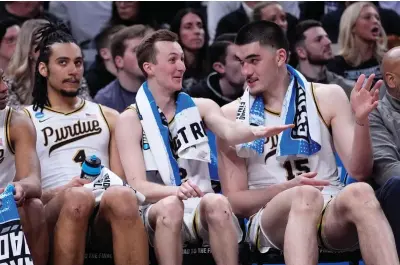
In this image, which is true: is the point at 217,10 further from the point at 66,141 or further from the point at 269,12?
the point at 66,141

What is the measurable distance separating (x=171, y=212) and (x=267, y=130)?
2.25 ft

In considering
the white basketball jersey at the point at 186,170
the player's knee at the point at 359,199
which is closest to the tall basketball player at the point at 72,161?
the white basketball jersey at the point at 186,170

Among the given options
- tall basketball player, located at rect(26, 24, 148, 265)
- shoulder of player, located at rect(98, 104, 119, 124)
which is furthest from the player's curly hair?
shoulder of player, located at rect(98, 104, 119, 124)

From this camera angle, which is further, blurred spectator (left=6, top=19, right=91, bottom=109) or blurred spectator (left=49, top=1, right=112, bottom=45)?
blurred spectator (left=49, top=1, right=112, bottom=45)

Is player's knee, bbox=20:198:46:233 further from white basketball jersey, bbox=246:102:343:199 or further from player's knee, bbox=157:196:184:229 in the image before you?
white basketball jersey, bbox=246:102:343:199

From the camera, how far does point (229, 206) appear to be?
197 inches

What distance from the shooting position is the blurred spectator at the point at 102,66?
786 cm

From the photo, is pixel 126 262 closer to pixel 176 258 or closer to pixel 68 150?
pixel 176 258

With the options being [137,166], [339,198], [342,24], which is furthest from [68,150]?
[342,24]

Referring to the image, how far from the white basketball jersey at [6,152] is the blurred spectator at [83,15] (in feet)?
10.6

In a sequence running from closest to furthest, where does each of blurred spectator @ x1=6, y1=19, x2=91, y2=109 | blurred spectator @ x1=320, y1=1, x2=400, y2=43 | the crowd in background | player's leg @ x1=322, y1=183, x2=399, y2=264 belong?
player's leg @ x1=322, y1=183, x2=399, y2=264
blurred spectator @ x1=6, y1=19, x2=91, y2=109
the crowd in background
blurred spectator @ x1=320, y1=1, x2=400, y2=43

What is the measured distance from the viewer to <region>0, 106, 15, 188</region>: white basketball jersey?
17.2 ft

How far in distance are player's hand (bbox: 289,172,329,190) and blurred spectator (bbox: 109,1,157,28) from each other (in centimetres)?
361

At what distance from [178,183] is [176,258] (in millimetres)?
608
